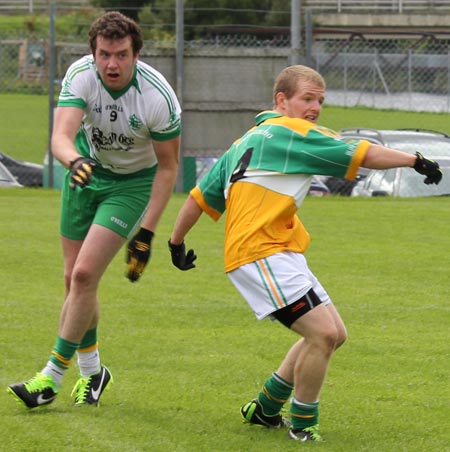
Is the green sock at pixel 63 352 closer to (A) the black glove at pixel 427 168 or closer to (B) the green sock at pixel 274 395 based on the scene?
(B) the green sock at pixel 274 395

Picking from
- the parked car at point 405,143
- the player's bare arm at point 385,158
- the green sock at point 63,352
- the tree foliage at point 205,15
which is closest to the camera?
the player's bare arm at point 385,158

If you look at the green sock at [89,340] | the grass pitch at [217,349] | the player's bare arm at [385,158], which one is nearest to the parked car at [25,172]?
the grass pitch at [217,349]

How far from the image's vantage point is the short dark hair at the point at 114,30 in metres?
6.14

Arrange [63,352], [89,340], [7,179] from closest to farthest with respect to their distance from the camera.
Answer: [63,352]
[89,340]
[7,179]

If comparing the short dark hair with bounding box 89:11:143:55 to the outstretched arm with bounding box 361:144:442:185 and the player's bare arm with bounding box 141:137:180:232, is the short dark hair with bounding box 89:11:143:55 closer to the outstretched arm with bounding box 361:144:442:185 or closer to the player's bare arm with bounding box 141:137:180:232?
the player's bare arm with bounding box 141:137:180:232

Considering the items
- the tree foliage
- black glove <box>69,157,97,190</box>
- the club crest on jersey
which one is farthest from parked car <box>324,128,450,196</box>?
black glove <box>69,157,97,190</box>

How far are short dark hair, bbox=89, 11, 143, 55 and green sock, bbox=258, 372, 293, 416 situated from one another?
1.78 metres

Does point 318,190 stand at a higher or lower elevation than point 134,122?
lower

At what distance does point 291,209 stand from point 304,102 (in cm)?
51

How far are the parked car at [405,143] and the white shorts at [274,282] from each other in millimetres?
Result: 11915

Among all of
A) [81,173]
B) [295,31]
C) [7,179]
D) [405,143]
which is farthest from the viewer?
[7,179]

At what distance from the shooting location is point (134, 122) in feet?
20.9

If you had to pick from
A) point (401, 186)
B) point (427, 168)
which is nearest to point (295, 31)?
point (401, 186)

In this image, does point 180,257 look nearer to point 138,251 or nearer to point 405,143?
point 138,251
